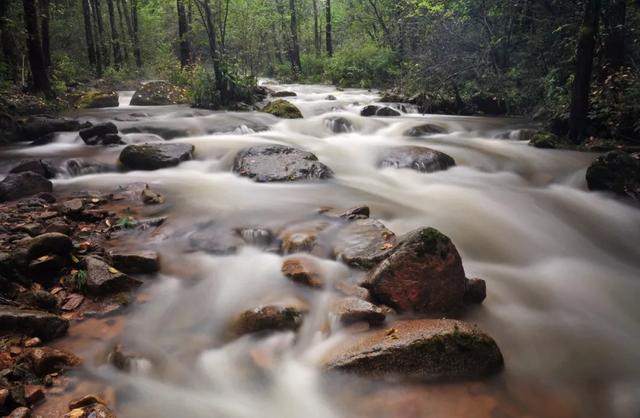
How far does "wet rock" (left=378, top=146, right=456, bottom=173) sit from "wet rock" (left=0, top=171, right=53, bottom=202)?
6109mm

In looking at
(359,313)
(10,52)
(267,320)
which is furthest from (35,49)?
(359,313)

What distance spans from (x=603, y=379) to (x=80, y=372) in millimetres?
3955

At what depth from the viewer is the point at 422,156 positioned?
28.8ft

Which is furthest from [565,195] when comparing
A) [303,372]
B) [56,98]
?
[56,98]

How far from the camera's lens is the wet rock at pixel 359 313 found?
376 centimetres

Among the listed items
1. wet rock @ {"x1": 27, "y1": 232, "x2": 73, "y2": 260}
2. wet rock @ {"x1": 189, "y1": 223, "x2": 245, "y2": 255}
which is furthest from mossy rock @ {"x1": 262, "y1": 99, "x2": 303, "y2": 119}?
wet rock @ {"x1": 27, "y1": 232, "x2": 73, "y2": 260}

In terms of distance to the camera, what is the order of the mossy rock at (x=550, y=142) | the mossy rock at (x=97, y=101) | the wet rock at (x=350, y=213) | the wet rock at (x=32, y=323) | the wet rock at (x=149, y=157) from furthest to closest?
the mossy rock at (x=97, y=101)
the mossy rock at (x=550, y=142)
the wet rock at (x=149, y=157)
the wet rock at (x=350, y=213)
the wet rock at (x=32, y=323)

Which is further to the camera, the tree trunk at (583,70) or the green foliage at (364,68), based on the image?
the green foliage at (364,68)

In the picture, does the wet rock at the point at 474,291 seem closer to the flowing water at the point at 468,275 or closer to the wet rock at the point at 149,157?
the flowing water at the point at 468,275

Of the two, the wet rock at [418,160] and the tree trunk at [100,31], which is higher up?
the tree trunk at [100,31]

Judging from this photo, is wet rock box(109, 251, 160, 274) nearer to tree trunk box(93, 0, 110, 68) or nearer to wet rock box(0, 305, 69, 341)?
wet rock box(0, 305, 69, 341)

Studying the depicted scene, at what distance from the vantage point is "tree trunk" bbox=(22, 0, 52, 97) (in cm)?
1227

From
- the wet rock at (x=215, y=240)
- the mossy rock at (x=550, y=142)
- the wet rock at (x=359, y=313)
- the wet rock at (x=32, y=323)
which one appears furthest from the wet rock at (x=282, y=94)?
the wet rock at (x=32, y=323)

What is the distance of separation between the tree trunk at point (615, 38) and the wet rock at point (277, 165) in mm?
7397
